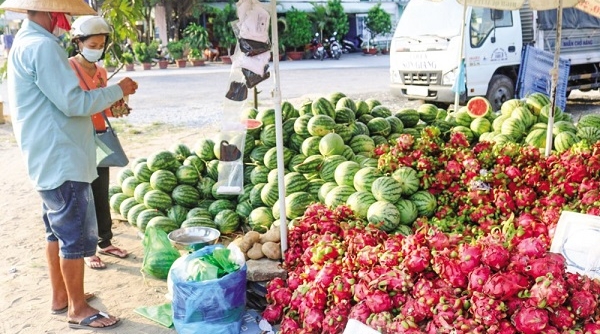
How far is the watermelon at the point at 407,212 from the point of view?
389 centimetres

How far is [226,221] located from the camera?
4672 mm

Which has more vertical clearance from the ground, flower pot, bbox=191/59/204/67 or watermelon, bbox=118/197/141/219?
flower pot, bbox=191/59/204/67

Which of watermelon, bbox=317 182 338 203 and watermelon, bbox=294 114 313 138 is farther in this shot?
watermelon, bbox=294 114 313 138

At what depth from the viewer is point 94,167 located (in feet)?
11.6

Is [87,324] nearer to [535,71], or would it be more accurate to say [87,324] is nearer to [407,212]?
[407,212]

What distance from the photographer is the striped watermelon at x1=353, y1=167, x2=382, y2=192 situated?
13.4ft

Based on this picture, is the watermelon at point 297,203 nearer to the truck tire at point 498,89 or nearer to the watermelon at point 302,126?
the watermelon at point 302,126

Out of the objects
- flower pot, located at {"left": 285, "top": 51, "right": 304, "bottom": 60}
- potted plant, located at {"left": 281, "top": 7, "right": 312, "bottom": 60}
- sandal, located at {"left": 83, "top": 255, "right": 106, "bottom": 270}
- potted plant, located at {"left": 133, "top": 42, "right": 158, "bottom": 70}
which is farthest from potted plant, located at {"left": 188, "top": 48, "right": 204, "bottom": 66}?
sandal, located at {"left": 83, "top": 255, "right": 106, "bottom": 270}

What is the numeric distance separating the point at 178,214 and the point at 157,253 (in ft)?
2.63

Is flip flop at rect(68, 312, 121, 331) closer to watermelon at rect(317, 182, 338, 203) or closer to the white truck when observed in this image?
watermelon at rect(317, 182, 338, 203)

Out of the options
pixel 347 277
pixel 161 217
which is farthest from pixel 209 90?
pixel 347 277

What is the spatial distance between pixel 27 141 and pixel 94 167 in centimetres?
43

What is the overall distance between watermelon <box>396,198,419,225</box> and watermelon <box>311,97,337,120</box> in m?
1.42

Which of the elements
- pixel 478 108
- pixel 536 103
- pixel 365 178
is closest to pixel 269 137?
pixel 365 178
